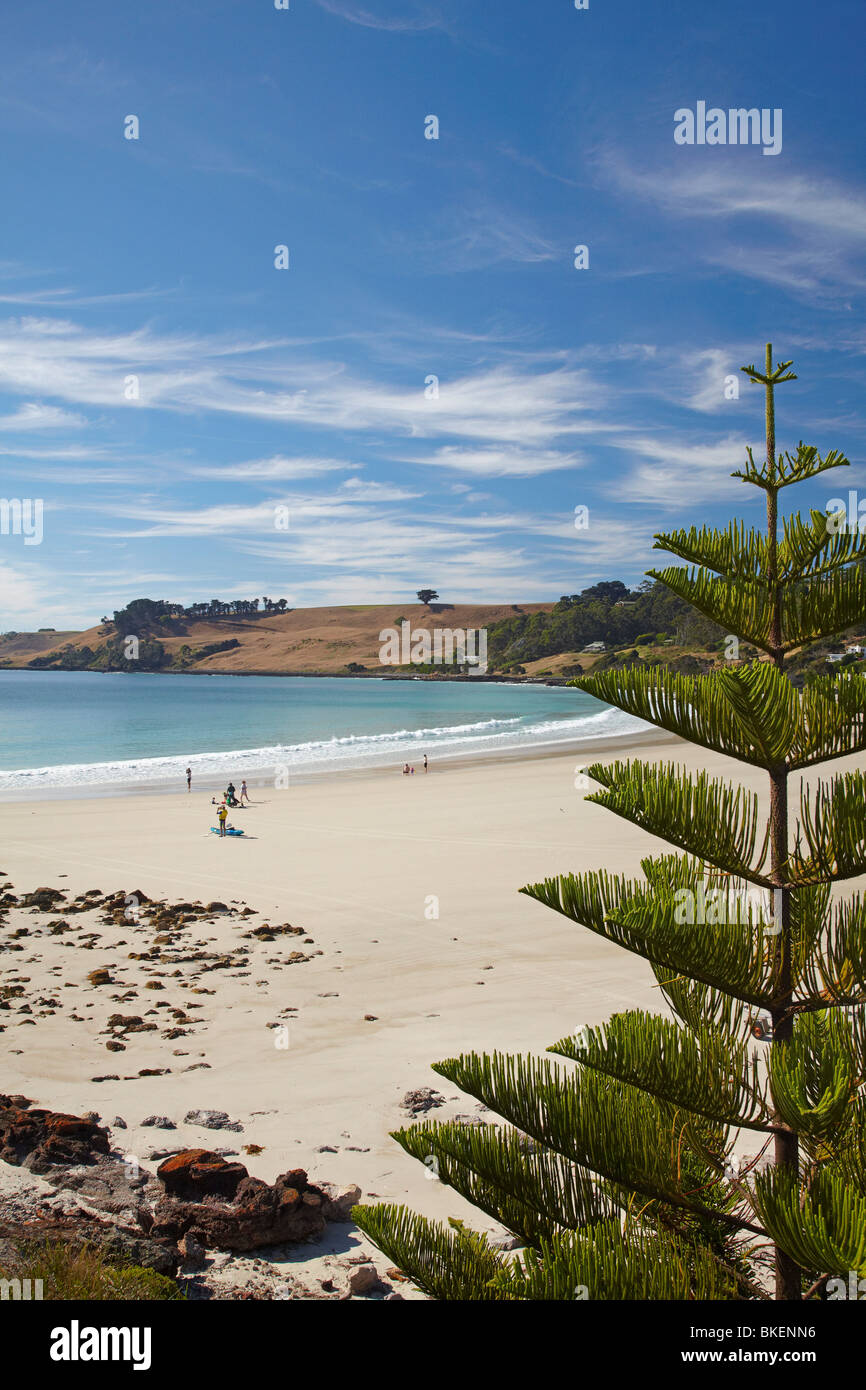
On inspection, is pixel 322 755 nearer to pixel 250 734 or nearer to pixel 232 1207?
pixel 250 734

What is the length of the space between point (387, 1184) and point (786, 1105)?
3.97 meters

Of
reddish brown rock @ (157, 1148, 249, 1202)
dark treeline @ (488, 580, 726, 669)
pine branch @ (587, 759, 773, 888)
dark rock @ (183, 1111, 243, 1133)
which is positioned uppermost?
dark treeline @ (488, 580, 726, 669)

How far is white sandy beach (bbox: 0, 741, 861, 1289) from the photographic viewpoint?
275 inches

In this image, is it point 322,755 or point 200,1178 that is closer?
point 200,1178

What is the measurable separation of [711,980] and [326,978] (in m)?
8.72

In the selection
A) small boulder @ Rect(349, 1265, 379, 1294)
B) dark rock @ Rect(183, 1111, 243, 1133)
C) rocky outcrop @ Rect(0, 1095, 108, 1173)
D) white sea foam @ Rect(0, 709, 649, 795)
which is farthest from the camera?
white sea foam @ Rect(0, 709, 649, 795)

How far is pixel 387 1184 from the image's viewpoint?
225 inches

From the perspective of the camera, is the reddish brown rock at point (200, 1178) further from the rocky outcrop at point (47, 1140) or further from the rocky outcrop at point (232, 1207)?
the rocky outcrop at point (47, 1140)

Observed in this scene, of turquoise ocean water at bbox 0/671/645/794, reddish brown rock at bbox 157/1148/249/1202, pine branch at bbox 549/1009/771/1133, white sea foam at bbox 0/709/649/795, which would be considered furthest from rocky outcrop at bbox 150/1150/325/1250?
turquoise ocean water at bbox 0/671/645/794

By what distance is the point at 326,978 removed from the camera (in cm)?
1089

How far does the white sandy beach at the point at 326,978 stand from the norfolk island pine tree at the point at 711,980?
8.79 ft

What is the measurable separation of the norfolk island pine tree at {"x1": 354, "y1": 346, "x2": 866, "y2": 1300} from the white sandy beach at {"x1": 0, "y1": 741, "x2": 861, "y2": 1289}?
8.79 feet

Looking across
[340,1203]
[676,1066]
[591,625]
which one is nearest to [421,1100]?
[340,1203]

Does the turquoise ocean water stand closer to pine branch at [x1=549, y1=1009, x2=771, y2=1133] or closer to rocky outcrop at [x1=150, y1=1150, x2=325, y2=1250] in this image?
→ rocky outcrop at [x1=150, y1=1150, x2=325, y2=1250]
